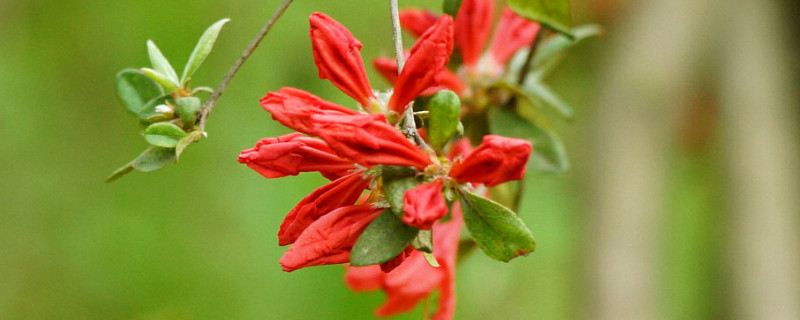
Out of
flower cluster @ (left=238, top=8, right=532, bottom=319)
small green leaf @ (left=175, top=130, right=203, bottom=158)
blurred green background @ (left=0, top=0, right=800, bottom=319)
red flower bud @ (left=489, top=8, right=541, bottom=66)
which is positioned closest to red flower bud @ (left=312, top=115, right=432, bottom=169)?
flower cluster @ (left=238, top=8, right=532, bottom=319)

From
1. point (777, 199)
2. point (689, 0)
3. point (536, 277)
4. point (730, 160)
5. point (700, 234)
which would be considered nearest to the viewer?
point (777, 199)

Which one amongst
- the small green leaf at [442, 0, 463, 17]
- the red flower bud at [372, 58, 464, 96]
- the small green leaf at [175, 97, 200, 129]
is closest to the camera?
the small green leaf at [175, 97, 200, 129]

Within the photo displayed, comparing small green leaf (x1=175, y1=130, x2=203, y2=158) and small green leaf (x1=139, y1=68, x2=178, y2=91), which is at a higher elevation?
small green leaf (x1=139, y1=68, x2=178, y2=91)

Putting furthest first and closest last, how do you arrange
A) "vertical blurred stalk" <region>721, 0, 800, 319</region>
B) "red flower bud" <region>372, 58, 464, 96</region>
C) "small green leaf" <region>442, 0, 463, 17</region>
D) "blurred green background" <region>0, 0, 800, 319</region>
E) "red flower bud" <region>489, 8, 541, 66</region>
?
"blurred green background" <region>0, 0, 800, 319</region>, "vertical blurred stalk" <region>721, 0, 800, 319</region>, "red flower bud" <region>489, 8, 541, 66</region>, "red flower bud" <region>372, 58, 464, 96</region>, "small green leaf" <region>442, 0, 463, 17</region>

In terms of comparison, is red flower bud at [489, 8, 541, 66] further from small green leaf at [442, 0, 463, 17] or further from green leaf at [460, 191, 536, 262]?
green leaf at [460, 191, 536, 262]

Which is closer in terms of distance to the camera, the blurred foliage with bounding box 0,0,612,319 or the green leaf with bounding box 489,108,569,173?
the green leaf with bounding box 489,108,569,173

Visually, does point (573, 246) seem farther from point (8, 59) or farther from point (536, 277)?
point (8, 59)

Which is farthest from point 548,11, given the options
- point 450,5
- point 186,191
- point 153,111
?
point 186,191

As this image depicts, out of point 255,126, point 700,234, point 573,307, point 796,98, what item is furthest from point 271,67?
point 700,234
